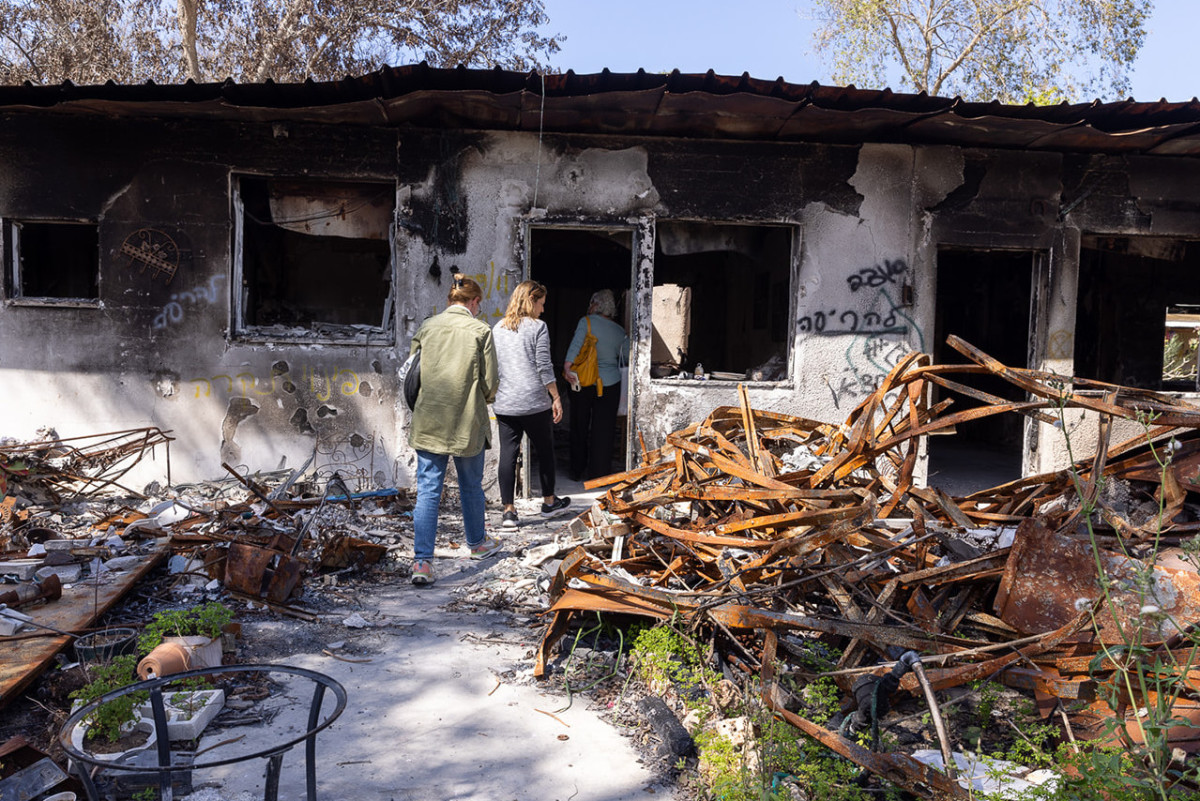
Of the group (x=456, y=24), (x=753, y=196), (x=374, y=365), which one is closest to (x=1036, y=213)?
(x=753, y=196)

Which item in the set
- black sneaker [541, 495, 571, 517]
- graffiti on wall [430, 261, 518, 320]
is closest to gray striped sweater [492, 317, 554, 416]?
black sneaker [541, 495, 571, 517]

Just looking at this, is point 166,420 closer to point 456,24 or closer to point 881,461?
point 881,461

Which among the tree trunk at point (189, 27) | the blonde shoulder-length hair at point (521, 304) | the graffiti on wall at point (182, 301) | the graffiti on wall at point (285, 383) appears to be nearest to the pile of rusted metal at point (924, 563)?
the blonde shoulder-length hair at point (521, 304)

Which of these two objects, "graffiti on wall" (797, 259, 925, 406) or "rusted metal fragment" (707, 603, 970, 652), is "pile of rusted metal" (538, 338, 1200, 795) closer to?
"rusted metal fragment" (707, 603, 970, 652)

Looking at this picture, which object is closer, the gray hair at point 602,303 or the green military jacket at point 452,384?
the green military jacket at point 452,384

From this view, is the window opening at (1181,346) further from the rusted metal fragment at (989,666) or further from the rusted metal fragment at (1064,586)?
the rusted metal fragment at (989,666)

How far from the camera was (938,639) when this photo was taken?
8.96 ft

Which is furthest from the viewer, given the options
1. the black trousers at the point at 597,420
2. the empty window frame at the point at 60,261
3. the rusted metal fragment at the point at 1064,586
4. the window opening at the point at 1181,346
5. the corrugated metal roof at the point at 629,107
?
the window opening at the point at 1181,346

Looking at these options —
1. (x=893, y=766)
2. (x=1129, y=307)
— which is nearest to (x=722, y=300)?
(x=1129, y=307)

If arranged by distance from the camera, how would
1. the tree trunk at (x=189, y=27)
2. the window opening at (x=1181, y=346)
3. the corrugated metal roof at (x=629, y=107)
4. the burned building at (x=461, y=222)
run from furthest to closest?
the window opening at (x=1181, y=346)
the tree trunk at (x=189, y=27)
the burned building at (x=461, y=222)
the corrugated metal roof at (x=629, y=107)

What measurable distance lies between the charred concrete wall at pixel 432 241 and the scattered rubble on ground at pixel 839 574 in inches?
81.7

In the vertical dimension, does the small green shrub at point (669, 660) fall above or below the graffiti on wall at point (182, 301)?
below

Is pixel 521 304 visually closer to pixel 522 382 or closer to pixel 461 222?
pixel 522 382

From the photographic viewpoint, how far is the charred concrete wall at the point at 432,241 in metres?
6.78
